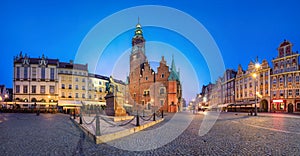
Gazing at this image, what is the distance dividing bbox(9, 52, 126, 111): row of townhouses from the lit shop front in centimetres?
Result: 4587

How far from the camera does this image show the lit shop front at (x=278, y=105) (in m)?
46.8

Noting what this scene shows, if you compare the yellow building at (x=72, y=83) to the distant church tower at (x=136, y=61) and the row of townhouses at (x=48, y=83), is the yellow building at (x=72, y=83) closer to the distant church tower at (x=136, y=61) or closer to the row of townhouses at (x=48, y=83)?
the row of townhouses at (x=48, y=83)

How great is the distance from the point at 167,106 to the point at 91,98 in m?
28.9

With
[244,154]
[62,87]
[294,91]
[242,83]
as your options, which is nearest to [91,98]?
[62,87]

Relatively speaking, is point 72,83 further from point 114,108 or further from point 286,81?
point 286,81

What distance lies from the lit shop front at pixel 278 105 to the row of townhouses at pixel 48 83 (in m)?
45.9

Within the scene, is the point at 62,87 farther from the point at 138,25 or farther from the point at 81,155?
the point at 81,155

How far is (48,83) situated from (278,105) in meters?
65.2

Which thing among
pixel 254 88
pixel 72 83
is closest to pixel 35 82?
pixel 72 83

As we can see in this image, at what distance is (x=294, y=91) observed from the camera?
44938 mm

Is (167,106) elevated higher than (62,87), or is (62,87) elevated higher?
(62,87)

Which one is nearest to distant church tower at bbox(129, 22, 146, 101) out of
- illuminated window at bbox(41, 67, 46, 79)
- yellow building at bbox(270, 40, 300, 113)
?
illuminated window at bbox(41, 67, 46, 79)

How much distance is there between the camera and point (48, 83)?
2251 inches

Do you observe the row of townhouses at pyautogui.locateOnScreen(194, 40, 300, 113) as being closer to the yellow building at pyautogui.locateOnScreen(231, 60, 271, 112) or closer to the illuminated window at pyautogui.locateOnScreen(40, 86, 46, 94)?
the yellow building at pyautogui.locateOnScreen(231, 60, 271, 112)
